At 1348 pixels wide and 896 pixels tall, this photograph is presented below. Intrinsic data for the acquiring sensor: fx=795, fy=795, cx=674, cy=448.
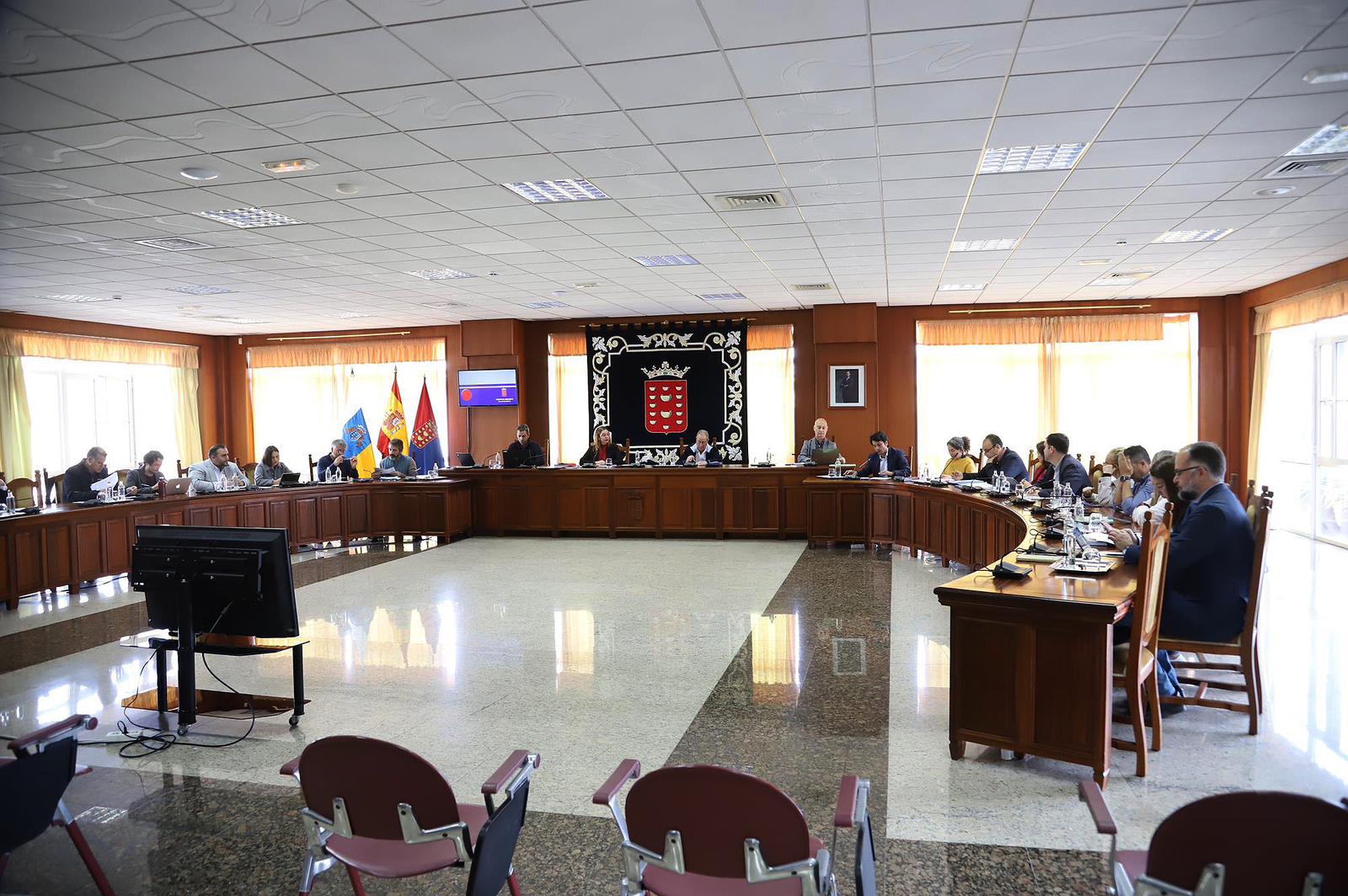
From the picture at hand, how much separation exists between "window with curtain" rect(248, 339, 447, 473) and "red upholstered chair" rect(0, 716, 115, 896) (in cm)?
1221

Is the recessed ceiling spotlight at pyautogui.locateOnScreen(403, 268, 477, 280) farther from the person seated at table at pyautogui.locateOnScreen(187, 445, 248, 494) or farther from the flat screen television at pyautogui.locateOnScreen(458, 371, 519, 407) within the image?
the flat screen television at pyautogui.locateOnScreen(458, 371, 519, 407)

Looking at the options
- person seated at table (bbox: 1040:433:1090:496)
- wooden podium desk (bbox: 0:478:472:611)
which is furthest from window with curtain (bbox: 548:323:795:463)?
person seated at table (bbox: 1040:433:1090:496)

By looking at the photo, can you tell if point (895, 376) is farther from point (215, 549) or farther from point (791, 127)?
point (215, 549)

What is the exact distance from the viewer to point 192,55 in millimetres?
3533

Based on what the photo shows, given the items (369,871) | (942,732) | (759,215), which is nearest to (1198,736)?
(942,732)

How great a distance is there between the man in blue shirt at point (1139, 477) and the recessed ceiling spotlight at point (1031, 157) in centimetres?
203

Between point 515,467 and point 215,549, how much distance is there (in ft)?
24.0

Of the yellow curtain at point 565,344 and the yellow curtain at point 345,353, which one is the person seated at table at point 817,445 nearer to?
the yellow curtain at point 565,344

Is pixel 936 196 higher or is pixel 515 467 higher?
pixel 936 196

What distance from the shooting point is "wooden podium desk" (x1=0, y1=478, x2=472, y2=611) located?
708 centimetres

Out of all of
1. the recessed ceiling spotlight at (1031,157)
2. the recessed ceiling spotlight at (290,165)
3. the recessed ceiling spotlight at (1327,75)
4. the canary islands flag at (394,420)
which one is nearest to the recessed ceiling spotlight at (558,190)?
the recessed ceiling spotlight at (290,165)

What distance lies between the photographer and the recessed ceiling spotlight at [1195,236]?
7363mm

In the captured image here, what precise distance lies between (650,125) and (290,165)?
238 cm

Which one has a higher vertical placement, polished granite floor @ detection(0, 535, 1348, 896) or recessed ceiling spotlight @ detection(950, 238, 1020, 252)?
recessed ceiling spotlight @ detection(950, 238, 1020, 252)
